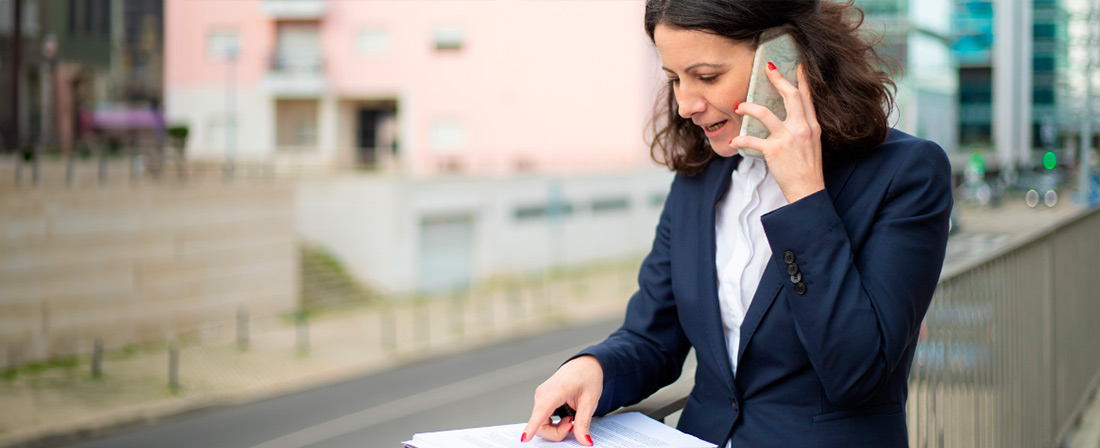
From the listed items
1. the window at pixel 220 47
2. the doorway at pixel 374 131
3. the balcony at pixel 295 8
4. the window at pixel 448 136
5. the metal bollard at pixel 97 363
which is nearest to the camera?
the metal bollard at pixel 97 363

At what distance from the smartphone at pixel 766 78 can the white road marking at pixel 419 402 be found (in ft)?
31.8

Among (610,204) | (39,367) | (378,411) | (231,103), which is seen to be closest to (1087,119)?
(378,411)

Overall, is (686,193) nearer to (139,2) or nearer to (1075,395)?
(1075,395)

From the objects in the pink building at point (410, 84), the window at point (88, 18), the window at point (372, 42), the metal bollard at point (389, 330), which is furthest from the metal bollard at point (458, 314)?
the window at point (88, 18)

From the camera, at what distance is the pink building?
27.9 metres

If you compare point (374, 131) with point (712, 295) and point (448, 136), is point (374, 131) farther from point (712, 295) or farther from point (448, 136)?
point (712, 295)

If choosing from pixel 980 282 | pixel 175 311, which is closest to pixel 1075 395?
pixel 980 282

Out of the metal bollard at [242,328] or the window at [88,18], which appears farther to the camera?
the window at [88,18]

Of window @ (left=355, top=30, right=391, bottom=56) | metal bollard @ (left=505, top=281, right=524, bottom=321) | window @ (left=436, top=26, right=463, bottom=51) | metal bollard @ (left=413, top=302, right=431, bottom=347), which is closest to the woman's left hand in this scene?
metal bollard @ (left=413, top=302, right=431, bottom=347)

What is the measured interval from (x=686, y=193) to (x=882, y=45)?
1.25 ft

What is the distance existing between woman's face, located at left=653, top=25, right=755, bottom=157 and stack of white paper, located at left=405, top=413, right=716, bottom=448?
443 millimetres

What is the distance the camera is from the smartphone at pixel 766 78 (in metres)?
1.26

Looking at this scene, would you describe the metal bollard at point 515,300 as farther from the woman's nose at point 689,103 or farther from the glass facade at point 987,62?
the woman's nose at point 689,103

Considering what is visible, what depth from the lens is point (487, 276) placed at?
2356cm
